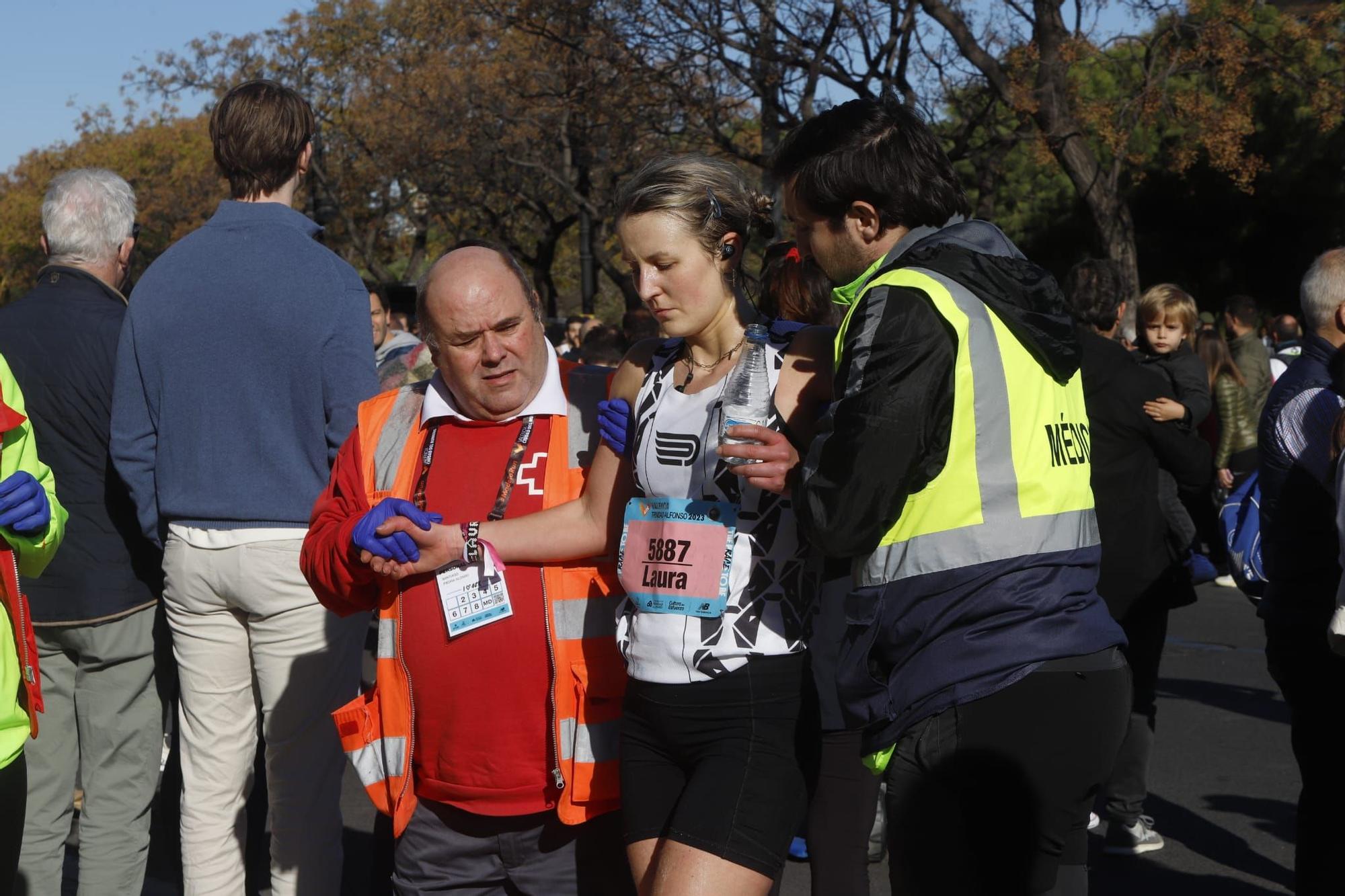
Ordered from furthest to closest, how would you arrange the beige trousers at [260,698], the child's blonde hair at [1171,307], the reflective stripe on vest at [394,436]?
the child's blonde hair at [1171,307], the beige trousers at [260,698], the reflective stripe on vest at [394,436]

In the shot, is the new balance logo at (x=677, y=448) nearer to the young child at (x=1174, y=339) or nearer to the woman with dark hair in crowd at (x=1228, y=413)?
the young child at (x=1174, y=339)

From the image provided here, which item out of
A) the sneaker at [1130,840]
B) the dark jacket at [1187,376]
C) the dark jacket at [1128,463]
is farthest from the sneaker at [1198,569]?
the sneaker at [1130,840]

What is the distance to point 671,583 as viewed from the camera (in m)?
2.67

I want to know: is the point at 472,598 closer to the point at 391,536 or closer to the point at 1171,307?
the point at 391,536

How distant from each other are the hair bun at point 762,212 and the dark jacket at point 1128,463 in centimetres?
216

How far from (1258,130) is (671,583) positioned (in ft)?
82.1

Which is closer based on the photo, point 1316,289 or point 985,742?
point 985,742

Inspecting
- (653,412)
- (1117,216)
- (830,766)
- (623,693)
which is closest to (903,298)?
(653,412)

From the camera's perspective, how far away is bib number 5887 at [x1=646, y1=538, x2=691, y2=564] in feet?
8.77

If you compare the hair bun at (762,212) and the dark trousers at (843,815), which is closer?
the hair bun at (762,212)

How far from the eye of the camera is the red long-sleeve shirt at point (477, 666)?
2924mm

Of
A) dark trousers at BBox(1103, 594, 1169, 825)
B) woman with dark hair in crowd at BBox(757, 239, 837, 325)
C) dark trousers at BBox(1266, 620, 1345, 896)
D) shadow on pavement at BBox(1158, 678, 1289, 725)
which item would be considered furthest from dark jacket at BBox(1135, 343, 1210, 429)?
woman with dark hair in crowd at BBox(757, 239, 837, 325)

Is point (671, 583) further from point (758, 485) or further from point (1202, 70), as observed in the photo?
point (1202, 70)

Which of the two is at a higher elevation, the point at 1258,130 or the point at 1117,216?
the point at 1258,130
